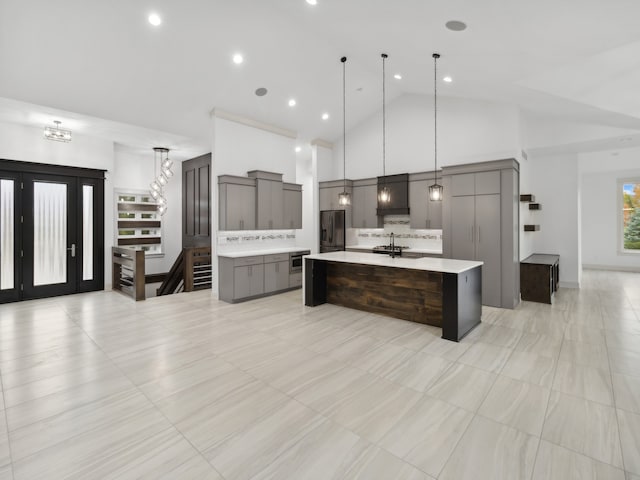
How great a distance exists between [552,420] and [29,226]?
8390mm

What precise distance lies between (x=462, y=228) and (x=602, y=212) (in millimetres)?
6750

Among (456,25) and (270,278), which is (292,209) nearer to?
(270,278)

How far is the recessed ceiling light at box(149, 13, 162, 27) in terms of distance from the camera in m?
4.03

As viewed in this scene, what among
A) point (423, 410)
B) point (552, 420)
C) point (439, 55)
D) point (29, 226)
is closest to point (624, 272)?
point (439, 55)

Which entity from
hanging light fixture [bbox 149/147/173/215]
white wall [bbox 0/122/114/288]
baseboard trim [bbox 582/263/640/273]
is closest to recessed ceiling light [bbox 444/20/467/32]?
hanging light fixture [bbox 149/147/173/215]

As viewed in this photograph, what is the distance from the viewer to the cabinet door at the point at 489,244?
5.50 metres

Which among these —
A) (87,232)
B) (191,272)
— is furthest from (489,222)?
(87,232)

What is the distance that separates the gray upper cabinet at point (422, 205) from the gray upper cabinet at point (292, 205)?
2.56m

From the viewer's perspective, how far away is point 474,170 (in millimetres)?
5695

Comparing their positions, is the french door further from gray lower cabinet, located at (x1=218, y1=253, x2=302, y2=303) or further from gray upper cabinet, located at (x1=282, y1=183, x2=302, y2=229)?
gray upper cabinet, located at (x1=282, y1=183, x2=302, y2=229)

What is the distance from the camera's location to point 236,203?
6.24 m

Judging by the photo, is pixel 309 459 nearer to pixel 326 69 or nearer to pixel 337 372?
pixel 337 372

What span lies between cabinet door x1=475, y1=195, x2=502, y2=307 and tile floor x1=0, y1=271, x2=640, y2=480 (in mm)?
954

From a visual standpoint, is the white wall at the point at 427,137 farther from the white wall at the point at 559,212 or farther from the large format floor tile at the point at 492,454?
the large format floor tile at the point at 492,454
